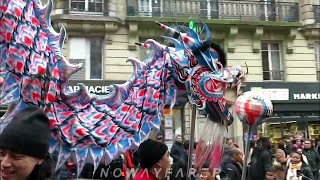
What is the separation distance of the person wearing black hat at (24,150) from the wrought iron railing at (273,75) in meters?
16.8

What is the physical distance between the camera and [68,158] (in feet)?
14.6

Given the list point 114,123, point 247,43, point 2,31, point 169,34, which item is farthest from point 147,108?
point 247,43

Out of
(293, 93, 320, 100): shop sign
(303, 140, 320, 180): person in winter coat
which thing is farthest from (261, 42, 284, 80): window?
(303, 140, 320, 180): person in winter coat

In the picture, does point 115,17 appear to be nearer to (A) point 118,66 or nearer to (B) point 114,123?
(A) point 118,66

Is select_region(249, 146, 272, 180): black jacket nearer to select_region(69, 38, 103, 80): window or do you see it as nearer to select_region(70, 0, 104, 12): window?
select_region(69, 38, 103, 80): window

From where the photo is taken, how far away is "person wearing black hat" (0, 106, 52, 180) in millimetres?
2277

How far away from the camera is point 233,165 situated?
285 inches

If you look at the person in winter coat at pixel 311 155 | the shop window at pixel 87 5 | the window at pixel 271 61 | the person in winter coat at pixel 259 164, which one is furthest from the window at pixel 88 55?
the person in winter coat at pixel 259 164

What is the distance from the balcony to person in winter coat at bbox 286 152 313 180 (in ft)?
35.6

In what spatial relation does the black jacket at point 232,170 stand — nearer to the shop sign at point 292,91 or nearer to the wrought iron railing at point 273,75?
the shop sign at point 292,91

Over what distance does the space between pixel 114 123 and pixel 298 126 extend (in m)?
14.6

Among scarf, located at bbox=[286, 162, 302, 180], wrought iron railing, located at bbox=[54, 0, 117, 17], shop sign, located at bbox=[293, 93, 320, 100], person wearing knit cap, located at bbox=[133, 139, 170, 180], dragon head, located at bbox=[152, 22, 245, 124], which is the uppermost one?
wrought iron railing, located at bbox=[54, 0, 117, 17]

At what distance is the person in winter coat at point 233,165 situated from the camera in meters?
7.07

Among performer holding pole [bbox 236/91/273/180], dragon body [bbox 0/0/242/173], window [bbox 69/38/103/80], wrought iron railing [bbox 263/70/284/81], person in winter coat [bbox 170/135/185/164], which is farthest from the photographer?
wrought iron railing [bbox 263/70/284/81]
